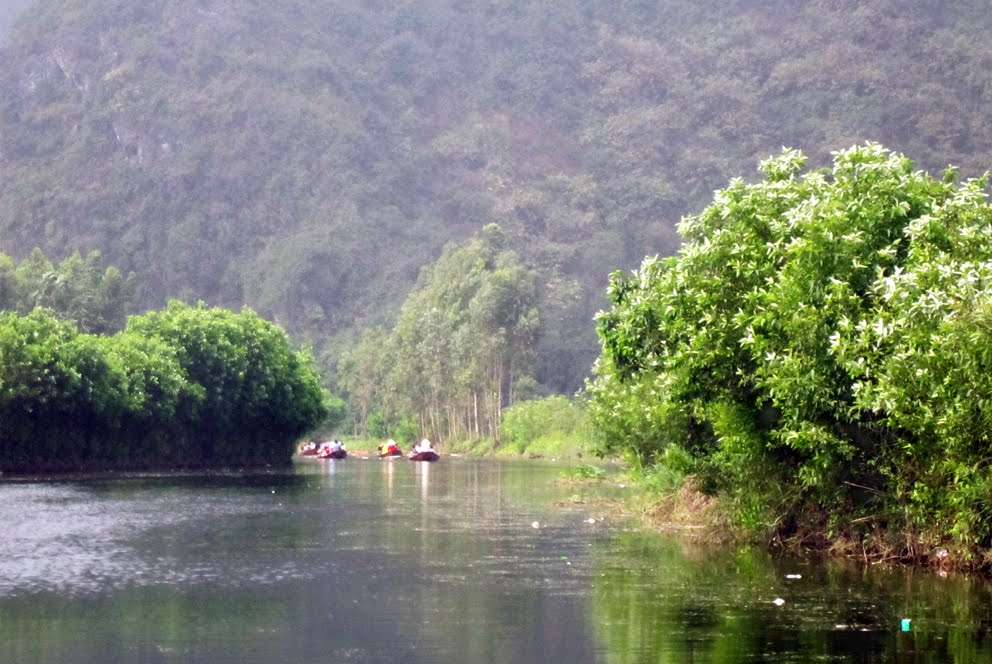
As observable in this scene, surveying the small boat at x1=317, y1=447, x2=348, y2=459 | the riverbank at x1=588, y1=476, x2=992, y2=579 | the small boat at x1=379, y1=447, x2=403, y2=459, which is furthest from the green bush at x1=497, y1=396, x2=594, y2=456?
the riverbank at x1=588, y1=476, x2=992, y2=579

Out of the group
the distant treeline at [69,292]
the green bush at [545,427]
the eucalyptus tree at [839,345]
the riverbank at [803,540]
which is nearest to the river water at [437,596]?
the riverbank at [803,540]

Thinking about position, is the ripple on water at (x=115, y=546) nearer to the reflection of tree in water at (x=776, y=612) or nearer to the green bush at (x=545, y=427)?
the reflection of tree in water at (x=776, y=612)

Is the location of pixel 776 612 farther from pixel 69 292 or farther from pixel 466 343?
pixel 69 292

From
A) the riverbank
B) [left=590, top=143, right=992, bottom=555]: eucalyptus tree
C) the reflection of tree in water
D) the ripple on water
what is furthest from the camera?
the riverbank

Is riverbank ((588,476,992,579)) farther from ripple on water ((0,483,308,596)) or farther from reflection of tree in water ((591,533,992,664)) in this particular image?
ripple on water ((0,483,308,596))

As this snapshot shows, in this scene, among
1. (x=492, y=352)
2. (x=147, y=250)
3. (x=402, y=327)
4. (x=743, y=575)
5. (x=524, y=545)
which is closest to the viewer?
(x=743, y=575)

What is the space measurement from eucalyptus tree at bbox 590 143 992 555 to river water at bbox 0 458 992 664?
5.08 feet

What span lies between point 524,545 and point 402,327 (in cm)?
9073

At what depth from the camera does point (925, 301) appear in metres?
22.2

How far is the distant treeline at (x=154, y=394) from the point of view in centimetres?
5894

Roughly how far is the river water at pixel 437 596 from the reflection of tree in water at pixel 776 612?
0.17 ft

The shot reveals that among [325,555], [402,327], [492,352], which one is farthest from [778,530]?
[402,327]

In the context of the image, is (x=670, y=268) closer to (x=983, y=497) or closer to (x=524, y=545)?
(x=524, y=545)

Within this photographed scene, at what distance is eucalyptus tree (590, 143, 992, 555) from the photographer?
74.3 feet
